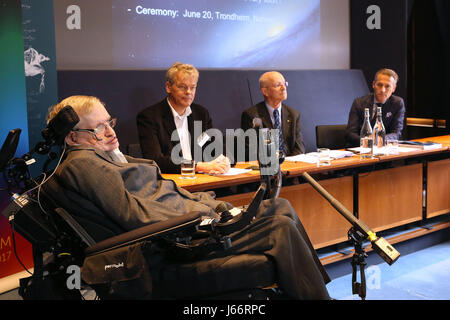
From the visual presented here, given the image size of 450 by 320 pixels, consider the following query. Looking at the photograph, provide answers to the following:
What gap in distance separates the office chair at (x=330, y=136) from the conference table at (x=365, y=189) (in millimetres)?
608

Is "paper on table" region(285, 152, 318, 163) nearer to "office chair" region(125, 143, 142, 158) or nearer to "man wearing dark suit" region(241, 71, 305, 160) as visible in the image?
"man wearing dark suit" region(241, 71, 305, 160)

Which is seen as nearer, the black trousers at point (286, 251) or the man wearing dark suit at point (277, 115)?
the black trousers at point (286, 251)

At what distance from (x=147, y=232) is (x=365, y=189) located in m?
2.36

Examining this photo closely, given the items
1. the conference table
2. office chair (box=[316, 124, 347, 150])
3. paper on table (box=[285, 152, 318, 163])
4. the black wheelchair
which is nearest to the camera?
the black wheelchair

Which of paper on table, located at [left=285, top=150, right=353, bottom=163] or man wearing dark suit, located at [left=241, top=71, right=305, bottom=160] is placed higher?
man wearing dark suit, located at [left=241, top=71, right=305, bottom=160]

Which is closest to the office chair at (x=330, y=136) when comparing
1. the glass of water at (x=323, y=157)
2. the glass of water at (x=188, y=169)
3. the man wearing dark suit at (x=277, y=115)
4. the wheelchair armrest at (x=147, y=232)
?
the man wearing dark suit at (x=277, y=115)

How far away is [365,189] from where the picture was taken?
12.8ft

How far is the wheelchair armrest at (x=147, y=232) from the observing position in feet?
6.19

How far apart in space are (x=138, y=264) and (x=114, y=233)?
209 mm

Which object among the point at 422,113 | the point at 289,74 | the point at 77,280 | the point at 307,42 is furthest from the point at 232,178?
the point at 422,113

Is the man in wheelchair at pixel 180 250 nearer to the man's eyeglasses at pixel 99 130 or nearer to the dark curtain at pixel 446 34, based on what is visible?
the man's eyeglasses at pixel 99 130

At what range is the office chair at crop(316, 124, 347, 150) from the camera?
4.56 meters

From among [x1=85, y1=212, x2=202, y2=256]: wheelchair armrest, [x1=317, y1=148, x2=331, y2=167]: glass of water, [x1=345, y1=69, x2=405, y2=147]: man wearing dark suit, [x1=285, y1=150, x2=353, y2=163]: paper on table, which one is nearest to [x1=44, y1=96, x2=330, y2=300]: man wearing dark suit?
[x1=85, y1=212, x2=202, y2=256]: wheelchair armrest

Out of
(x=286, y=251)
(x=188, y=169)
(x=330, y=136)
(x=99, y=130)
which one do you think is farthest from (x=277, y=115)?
(x=286, y=251)
